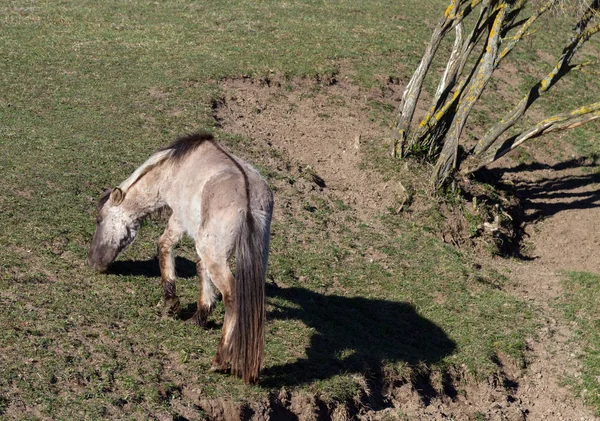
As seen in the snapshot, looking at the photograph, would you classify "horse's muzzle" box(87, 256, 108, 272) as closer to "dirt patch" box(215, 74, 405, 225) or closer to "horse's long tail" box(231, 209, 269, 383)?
"horse's long tail" box(231, 209, 269, 383)

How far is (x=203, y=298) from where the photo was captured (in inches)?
313

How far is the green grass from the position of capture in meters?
8.85

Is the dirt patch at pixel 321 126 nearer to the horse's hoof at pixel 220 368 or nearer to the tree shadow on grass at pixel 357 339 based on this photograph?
the tree shadow on grass at pixel 357 339

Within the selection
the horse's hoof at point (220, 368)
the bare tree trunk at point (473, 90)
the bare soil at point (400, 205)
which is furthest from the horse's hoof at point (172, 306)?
the bare tree trunk at point (473, 90)

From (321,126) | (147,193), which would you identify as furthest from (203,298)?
(321,126)

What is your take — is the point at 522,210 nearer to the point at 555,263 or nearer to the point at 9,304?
the point at 555,263

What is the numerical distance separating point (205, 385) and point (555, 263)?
24.6 feet

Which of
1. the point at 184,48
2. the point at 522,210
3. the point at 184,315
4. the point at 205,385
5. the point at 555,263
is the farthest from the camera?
the point at 184,48

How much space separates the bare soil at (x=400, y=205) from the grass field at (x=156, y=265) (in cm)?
21

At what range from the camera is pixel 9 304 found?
7.83 m

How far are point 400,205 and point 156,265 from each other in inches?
189

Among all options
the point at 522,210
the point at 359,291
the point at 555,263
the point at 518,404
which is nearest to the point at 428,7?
the point at 522,210

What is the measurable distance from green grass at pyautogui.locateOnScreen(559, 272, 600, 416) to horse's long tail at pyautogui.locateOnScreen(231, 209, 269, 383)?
4.21 meters

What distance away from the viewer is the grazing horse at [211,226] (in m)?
6.96
